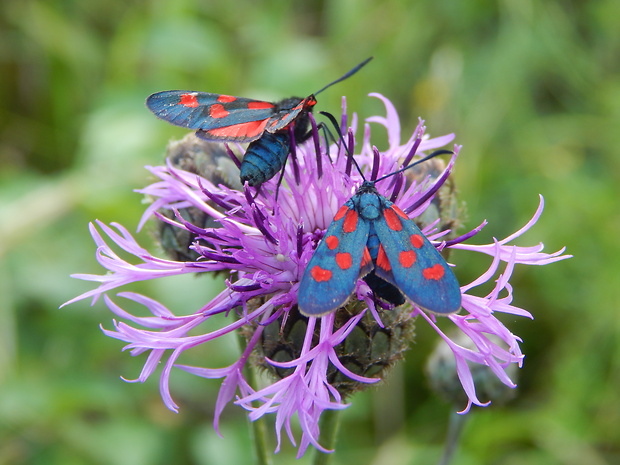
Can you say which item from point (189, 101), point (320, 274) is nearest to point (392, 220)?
point (320, 274)

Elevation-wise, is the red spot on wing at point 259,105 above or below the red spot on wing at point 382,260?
above

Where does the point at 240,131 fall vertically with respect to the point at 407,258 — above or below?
above

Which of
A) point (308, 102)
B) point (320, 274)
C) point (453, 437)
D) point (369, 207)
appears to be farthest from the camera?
point (453, 437)

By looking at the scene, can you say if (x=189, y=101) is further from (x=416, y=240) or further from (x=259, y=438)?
(x=259, y=438)

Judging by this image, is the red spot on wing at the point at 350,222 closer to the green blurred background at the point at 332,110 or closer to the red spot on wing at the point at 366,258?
the red spot on wing at the point at 366,258

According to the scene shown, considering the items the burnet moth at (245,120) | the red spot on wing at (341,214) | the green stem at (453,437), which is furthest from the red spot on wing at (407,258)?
the green stem at (453,437)

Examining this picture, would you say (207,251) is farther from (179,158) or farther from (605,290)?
(605,290)
